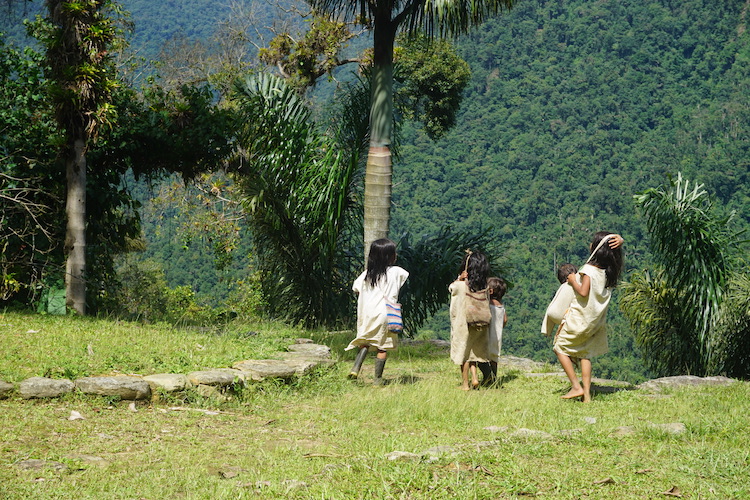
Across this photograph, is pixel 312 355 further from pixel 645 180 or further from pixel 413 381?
pixel 645 180

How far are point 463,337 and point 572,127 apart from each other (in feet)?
179

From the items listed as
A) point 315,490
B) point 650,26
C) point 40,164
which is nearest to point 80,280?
Answer: point 40,164

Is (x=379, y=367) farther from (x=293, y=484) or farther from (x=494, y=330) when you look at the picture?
(x=293, y=484)

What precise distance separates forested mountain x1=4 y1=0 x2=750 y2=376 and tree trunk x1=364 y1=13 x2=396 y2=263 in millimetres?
28312

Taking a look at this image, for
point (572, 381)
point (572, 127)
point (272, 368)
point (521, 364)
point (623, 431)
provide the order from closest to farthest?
1. point (623, 431)
2. point (572, 381)
3. point (272, 368)
4. point (521, 364)
5. point (572, 127)

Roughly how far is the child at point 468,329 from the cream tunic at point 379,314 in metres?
0.54

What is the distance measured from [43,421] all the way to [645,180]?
51625 millimetres

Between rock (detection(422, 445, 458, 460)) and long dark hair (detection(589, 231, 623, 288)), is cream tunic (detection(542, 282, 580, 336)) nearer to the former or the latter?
long dark hair (detection(589, 231, 623, 288))

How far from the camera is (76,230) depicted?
10562 millimetres

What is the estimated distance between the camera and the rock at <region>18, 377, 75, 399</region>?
5719 mm

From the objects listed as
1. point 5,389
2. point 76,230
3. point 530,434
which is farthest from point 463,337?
point 76,230

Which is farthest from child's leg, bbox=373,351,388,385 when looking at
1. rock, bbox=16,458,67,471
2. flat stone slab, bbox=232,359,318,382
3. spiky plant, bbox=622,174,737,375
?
spiky plant, bbox=622,174,737,375

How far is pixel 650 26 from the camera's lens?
64.4m

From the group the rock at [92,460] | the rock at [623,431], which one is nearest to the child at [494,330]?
the rock at [623,431]
